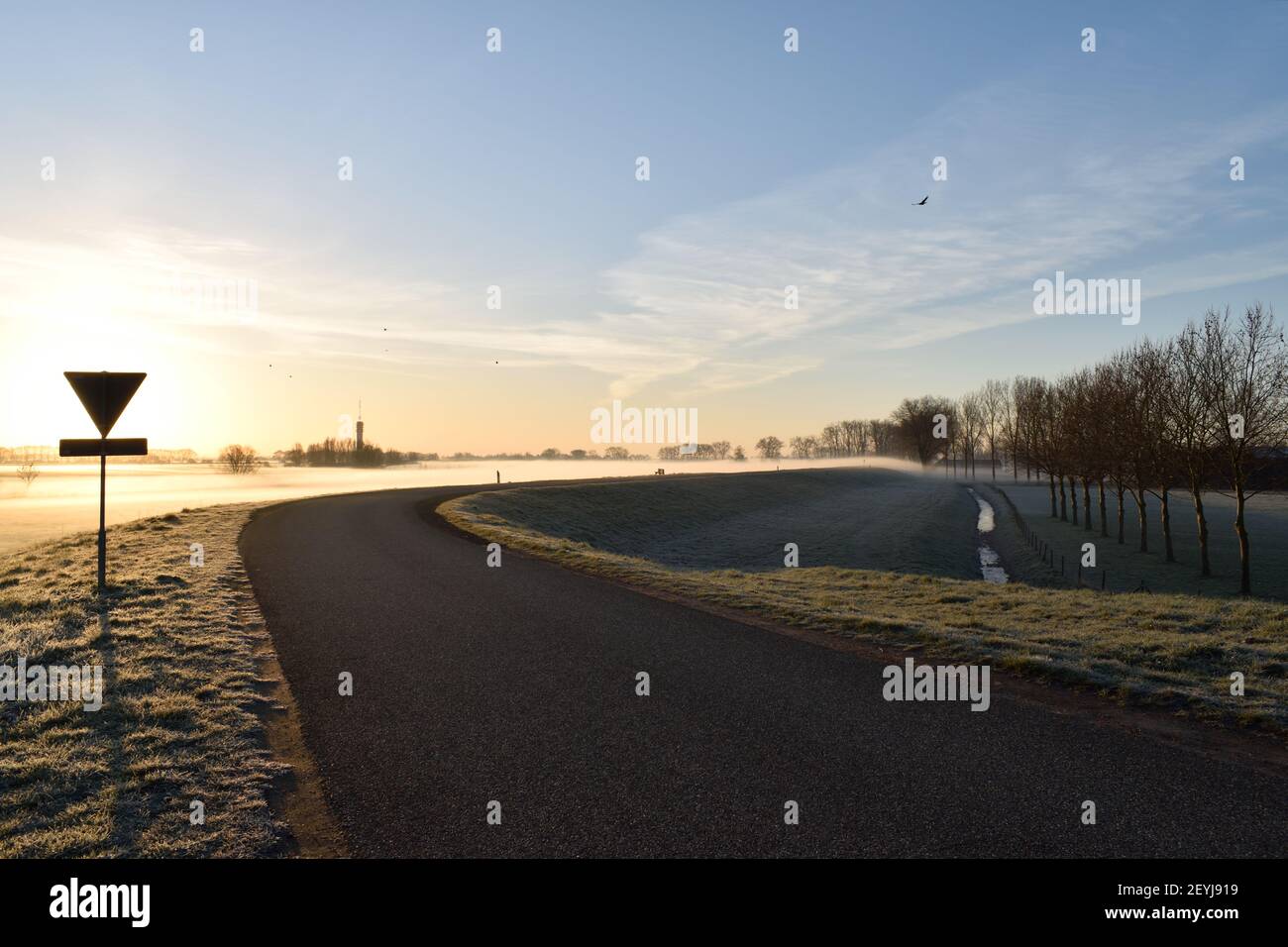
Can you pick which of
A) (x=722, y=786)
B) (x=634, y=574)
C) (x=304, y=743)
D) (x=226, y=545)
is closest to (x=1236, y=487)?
(x=634, y=574)

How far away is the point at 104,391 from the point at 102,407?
314mm

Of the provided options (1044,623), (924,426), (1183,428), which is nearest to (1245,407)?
(1183,428)

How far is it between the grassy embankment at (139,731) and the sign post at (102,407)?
2.03m

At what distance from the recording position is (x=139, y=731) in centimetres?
716

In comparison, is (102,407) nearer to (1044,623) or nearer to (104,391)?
(104,391)

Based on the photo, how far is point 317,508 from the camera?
113 feet

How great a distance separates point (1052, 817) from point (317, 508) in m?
34.7

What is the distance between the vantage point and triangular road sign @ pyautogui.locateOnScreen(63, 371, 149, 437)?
527 inches

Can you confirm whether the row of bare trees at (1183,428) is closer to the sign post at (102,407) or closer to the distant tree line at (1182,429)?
the distant tree line at (1182,429)

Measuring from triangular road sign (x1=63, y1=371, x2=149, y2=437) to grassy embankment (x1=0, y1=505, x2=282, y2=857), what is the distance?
3454 mm

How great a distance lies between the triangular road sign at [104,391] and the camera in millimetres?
13391

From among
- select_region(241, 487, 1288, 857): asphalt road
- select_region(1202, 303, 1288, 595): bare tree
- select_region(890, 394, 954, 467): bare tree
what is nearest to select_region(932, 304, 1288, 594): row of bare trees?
select_region(1202, 303, 1288, 595): bare tree
